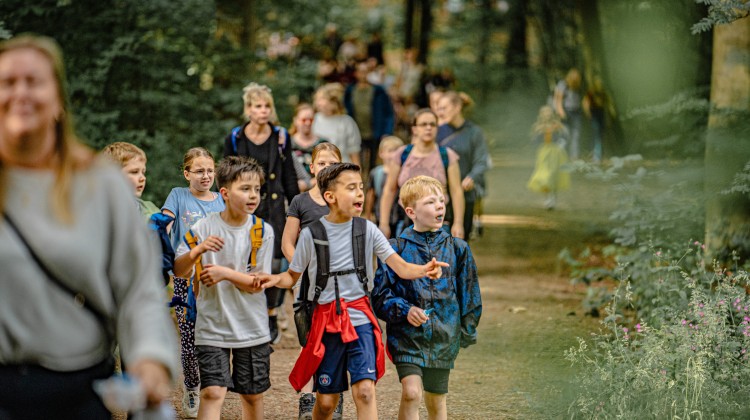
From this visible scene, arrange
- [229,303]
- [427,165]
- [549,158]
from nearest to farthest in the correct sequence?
[229,303] < [427,165] < [549,158]

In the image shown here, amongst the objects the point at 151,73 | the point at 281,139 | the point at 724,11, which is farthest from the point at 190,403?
the point at 151,73

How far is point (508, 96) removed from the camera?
40.2 m

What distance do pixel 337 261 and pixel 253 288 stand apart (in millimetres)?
527

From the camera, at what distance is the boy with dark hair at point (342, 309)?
5.86 m

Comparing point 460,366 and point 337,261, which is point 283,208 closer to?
point 460,366

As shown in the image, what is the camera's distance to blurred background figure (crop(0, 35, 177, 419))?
9.40 ft

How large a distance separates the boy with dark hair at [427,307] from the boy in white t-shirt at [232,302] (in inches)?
27.7

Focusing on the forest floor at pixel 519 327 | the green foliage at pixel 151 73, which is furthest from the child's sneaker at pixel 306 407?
Answer: the green foliage at pixel 151 73

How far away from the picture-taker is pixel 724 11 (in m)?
7.78

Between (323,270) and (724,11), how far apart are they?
12.4 ft

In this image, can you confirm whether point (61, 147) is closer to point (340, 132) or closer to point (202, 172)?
point (202, 172)

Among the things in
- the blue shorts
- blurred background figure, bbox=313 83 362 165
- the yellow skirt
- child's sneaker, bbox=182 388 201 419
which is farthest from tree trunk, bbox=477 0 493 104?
the blue shorts

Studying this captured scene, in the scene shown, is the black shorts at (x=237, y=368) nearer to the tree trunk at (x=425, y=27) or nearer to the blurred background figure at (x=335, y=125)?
the blurred background figure at (x=335, y=125)

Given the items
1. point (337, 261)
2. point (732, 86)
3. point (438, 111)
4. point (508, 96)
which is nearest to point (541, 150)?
point (438, 111)
